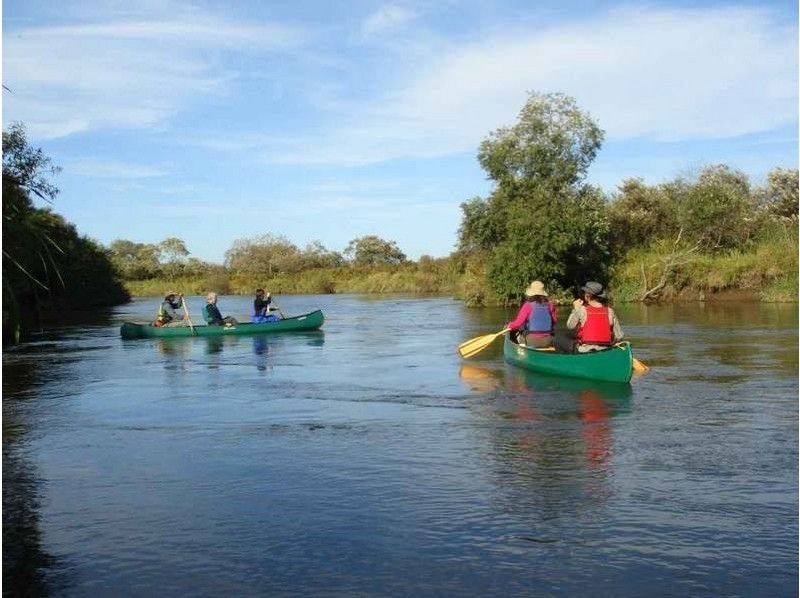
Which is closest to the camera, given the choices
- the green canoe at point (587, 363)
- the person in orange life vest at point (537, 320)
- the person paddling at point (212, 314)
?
the green canoe at point (587, 363)

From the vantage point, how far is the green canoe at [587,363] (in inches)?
520

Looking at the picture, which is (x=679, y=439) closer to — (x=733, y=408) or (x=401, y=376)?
(x=733, y=408)

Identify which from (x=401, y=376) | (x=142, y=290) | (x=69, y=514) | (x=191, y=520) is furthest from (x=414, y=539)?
(x=142, y=290)

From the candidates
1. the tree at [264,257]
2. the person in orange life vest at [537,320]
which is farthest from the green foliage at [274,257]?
the person in orange life vest at [537,320]

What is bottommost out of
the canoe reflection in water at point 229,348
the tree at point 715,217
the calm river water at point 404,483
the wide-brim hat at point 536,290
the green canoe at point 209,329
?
the calm river water at point 404,483

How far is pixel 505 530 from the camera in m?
6.73

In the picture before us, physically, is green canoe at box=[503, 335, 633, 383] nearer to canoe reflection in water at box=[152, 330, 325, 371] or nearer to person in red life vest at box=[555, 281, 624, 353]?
person in red life vest at box=[555, 281, 624, 353]

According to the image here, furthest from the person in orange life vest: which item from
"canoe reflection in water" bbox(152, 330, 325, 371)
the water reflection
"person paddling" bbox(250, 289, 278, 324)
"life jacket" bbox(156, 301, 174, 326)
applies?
"life jacket" bbox(156, 301, 174, 326)

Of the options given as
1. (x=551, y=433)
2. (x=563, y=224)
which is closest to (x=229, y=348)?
(x=551, y=433)

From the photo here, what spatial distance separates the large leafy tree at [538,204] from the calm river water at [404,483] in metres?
21.2

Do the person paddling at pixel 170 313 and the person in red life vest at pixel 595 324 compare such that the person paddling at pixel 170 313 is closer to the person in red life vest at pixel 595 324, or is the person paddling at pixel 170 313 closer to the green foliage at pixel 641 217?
the person in red life vest at pixel 595 324

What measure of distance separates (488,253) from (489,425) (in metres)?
30.1

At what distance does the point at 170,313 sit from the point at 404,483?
62.8 feet

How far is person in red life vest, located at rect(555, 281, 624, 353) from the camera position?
13.8 metres
